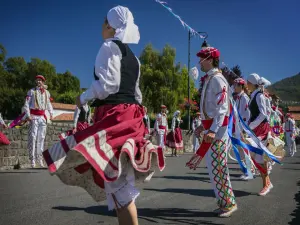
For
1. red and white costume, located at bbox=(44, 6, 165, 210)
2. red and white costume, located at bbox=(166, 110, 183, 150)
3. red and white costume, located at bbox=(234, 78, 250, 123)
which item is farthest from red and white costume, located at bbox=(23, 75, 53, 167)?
red and white costume, located at bbox=(166, 110, 183, 150)

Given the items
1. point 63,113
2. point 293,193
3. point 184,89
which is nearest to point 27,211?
point 293,193

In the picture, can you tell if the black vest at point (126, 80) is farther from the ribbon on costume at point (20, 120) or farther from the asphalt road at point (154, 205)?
the ribbon on costume at point (20, 120)

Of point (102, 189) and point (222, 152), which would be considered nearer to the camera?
point (102, 189)

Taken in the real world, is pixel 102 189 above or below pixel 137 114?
below

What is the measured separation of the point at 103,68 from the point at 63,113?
51.9m

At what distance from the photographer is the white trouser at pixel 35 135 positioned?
8.76 metres

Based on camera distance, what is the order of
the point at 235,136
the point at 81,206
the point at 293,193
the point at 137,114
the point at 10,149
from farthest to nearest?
the point at 10,149 → the point at 293,193 → the point at 235,136 → the point at 81,206 → the point at 137,114

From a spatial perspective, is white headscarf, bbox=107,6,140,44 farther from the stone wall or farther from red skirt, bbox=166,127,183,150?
red skirt, bbox=166,127,183,150

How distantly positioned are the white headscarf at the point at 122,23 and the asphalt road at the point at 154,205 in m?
2.08

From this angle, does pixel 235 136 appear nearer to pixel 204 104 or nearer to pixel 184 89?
pixel 204 104

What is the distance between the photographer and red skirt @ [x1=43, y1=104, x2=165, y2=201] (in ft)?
8.12

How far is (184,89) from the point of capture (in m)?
50.2

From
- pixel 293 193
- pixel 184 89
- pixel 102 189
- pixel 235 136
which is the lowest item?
pixel 293 193

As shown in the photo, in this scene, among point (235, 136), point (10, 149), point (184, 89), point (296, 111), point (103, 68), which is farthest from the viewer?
point (296, 111)
